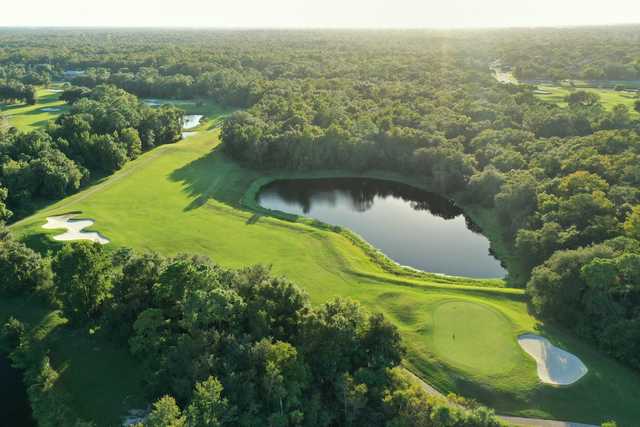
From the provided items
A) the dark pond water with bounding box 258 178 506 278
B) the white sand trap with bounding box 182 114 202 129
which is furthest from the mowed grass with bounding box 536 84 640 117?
the white sand trap with bounding box 182 114 202 129

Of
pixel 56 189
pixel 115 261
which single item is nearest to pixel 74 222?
pixel 56 189

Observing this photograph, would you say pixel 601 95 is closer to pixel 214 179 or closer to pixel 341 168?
pixel 341 168

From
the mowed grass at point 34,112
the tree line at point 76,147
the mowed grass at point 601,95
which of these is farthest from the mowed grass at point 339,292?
the mowed grass at point 601,95

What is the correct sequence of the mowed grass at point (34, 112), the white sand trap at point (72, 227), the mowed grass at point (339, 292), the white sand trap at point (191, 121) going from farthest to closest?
the white sand trap at point (191, 121) → the mowed grass at point (34, 112) → the white sand trap at point (72, 227) → the mowed grass at point (339, 292)

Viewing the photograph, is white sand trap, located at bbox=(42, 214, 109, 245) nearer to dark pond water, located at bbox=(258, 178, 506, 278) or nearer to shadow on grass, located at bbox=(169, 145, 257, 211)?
shadow on grass, located at bbox=(169, 145, 257, 211)

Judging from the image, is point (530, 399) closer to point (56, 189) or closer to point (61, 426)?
point (61, 426)

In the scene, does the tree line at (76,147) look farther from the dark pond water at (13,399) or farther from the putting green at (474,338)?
the putting green at (474,338)

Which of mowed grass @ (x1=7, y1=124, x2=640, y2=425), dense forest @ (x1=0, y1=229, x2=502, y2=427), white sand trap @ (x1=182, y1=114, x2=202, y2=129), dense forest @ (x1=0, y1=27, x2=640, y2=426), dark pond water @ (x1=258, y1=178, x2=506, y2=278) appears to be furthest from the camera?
white sand trap @ (x1=182, y1=114, x2=202, y2=129)
